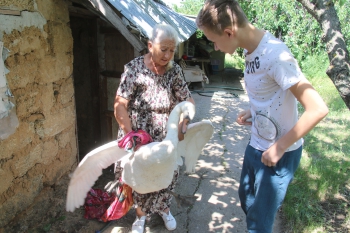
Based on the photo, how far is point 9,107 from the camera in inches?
90.0

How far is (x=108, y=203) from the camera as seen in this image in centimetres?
321

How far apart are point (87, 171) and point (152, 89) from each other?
91cm

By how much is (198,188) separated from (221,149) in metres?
1.60

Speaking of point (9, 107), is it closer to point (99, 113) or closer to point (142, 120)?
point (142, 120)

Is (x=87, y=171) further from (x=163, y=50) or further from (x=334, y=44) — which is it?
(x=334, y=44)

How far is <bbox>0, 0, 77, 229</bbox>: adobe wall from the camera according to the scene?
241cm

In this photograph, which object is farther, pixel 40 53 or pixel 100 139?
pixel 100 139

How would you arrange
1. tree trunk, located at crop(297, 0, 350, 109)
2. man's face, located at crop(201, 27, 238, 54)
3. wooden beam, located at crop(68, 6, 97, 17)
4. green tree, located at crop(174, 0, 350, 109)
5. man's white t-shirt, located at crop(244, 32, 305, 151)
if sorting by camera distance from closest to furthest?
man's white t-shirt, located at crop(244, 32, 305, 151) < man's face, located at crop(201, 27, 238, 54) < tree trunk, located at crop(297, 0, 350, 109) < wooden beam, located at crop(68, 6, 97, 17) < green tree, located at crop(174, 0, 350, 109)

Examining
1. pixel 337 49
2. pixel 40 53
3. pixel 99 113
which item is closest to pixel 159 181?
pixel 40 53

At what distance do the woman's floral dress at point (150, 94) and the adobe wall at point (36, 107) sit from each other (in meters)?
0.90

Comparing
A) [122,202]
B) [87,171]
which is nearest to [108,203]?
[122,202]

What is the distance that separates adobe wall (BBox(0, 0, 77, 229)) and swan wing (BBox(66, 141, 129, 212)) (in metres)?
0.64

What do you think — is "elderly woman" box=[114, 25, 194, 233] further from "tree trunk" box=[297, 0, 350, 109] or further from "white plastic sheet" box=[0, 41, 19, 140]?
"tree trunk" box=[297, 0, 350, 109]

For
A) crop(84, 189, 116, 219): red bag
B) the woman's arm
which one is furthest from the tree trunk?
crop(84, 189, 116, 219): red bag
